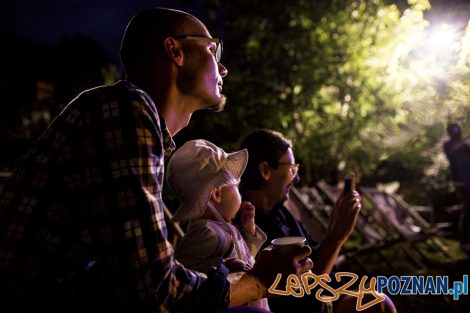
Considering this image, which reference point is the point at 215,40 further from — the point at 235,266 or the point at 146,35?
the point at 235,266

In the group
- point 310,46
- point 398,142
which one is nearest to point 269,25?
point 310,46

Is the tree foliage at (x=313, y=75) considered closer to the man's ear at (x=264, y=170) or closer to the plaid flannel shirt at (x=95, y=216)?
the man's ear at (x=264, y=170)

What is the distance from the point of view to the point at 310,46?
32.5 feet

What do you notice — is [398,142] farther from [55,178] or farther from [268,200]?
[55,178]

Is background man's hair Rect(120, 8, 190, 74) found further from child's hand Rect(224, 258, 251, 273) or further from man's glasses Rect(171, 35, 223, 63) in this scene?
child's hand Rect(224, 258, 251, 273)

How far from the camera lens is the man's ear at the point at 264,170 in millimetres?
3111

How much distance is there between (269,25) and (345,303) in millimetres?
8623

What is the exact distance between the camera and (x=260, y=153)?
125 inches

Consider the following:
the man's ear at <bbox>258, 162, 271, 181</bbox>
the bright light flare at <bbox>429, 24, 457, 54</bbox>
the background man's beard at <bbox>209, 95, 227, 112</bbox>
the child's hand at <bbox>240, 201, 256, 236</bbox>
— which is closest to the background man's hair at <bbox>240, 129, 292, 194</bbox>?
the man's ear at <bbox>258, 162, 271, 181</bbox>

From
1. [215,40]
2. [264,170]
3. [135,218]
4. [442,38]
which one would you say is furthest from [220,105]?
[442,38]

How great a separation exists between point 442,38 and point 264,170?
7.91 feet

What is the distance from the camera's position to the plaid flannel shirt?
1117mm

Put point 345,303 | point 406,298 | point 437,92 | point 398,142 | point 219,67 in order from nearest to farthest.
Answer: point 219,67 < point 345,303 < point 437,92 < point 406,298 < point 398,142

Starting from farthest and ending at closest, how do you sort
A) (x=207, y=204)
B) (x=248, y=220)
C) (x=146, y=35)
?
(x=248, y=220)
(x=207, y=204)
(x=146, y=35)
